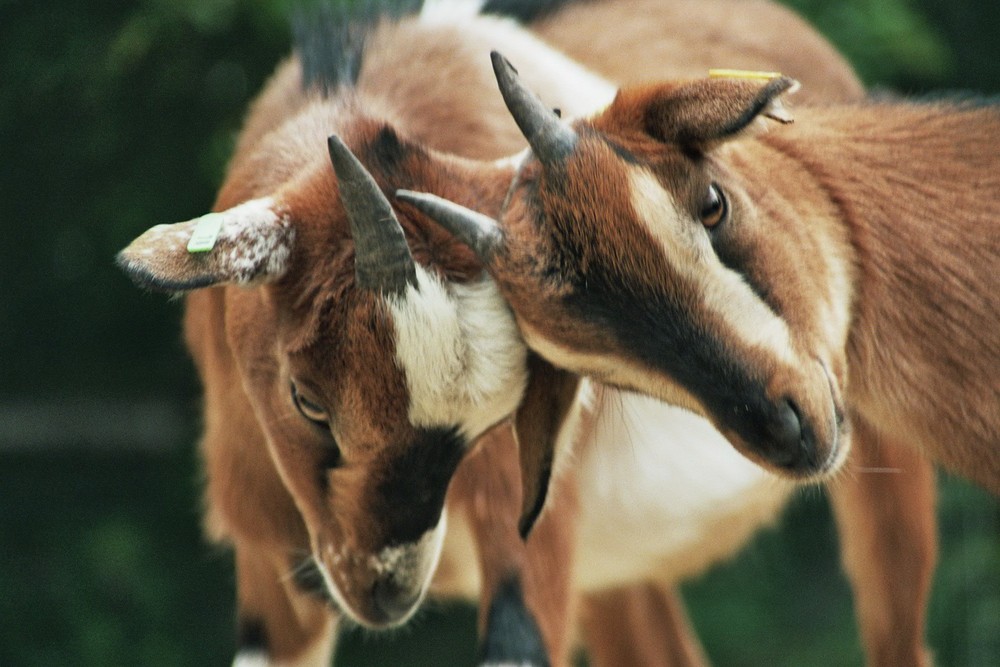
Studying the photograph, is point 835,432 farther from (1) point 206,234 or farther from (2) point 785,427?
(1) point 206,234

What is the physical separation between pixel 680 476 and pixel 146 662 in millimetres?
2170

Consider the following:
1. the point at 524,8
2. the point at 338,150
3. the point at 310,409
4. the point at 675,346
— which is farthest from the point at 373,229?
the point at 524,8

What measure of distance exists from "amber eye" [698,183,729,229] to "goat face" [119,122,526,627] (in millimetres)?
343

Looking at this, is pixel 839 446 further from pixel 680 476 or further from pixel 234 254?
pixel 680 476

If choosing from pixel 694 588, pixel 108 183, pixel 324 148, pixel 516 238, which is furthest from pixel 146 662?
pixel 516 238

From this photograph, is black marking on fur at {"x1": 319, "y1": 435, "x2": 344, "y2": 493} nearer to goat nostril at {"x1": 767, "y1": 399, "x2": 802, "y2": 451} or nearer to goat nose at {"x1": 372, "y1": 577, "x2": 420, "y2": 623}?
goat nose at {"x1": 372, "y1": 577, "x2": 420, "y2": 623}

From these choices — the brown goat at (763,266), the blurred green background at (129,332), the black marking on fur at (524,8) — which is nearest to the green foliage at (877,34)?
the blurred green background at (129,332)

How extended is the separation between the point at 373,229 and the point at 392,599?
0.69m

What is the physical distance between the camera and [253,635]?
10.7ft

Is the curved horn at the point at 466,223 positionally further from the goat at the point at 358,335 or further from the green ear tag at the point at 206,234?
the green ear tag at the point at 206,234

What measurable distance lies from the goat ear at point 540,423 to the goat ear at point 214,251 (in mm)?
458

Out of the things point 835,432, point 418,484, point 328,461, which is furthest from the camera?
point 328,461

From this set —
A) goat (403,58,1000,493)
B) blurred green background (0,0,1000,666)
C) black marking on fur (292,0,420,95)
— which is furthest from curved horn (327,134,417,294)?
blurred green background (0,0,1000,666)

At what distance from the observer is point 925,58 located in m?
4.66
